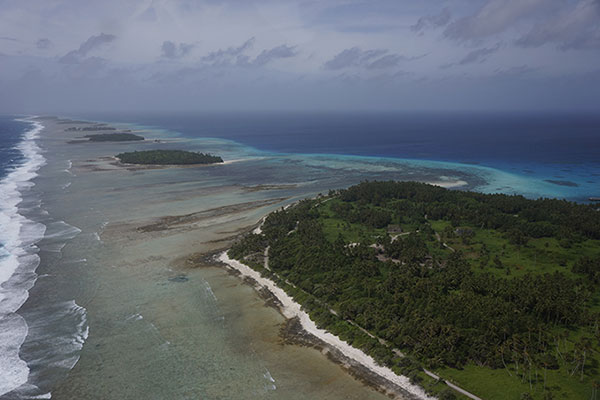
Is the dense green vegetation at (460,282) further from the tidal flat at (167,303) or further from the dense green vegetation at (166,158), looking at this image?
the dense green vegetation at (166,158)

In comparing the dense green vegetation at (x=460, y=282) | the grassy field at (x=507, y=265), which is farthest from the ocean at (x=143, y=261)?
the grassy field at (x=507, y=265)

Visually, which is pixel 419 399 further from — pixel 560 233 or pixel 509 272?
pixel 560 233

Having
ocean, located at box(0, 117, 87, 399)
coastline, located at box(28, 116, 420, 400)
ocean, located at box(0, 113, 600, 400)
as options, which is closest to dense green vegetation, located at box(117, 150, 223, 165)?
ocean, located at box(0, 113, 600, 400)

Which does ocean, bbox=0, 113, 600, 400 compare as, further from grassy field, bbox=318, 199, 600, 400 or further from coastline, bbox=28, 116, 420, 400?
grassy field, bbox=318, 199, 600, 400

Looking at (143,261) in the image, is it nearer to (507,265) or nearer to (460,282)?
(460,282)

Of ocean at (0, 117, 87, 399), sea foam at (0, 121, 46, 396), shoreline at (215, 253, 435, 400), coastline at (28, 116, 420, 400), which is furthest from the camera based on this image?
sea foam at (0, 121, 46, 396)
